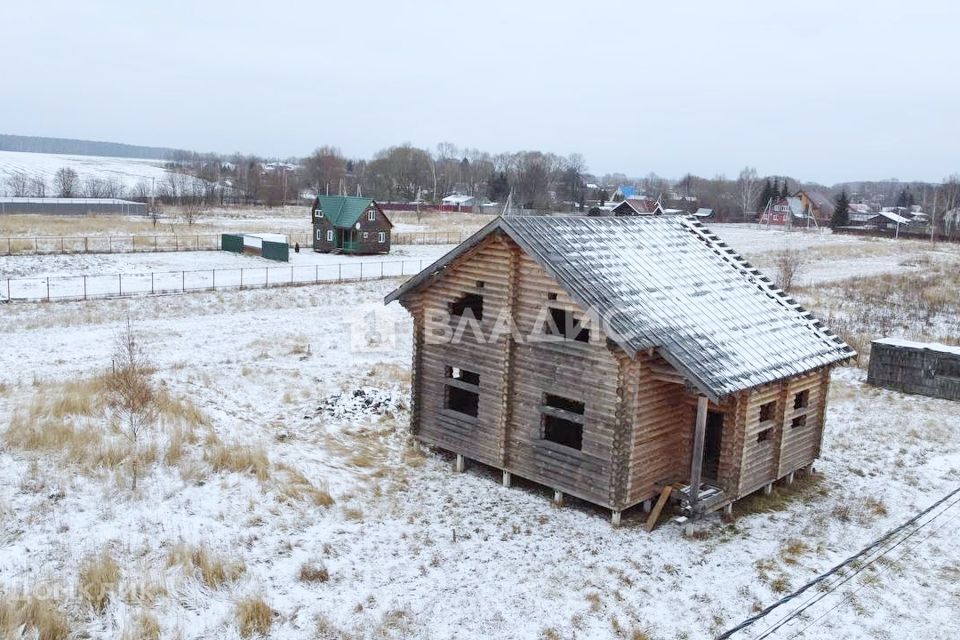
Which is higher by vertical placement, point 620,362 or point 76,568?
point 620,362

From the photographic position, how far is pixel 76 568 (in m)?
11.6

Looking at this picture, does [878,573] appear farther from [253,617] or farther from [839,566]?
[253,617]

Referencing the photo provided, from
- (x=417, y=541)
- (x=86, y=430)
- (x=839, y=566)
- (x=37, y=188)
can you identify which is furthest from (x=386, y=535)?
(x=37, y=188)

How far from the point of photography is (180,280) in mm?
41156

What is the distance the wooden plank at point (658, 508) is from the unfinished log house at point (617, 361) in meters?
0.33


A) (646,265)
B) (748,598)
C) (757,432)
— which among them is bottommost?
(748,598)

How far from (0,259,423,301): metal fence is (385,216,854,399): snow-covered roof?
24.1 m

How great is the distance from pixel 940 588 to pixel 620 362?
6.36m

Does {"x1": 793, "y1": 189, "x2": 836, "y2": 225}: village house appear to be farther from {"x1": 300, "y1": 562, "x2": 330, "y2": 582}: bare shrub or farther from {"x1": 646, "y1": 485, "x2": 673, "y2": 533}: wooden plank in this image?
{"x1": 300, "y1": 562, "x2": 330, "y2": 582}: bare shrub

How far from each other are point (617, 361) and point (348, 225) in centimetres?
4482

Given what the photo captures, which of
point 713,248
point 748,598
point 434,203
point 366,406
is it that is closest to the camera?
point 748,598

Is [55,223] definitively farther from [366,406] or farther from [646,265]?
[646,265]

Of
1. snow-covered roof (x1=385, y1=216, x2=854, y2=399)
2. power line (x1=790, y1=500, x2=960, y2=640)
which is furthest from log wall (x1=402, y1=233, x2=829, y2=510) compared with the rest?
power line (x1=790, y1=500, x2=960, y2=640)

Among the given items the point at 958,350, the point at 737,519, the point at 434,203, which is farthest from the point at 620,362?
the point at 434,203
